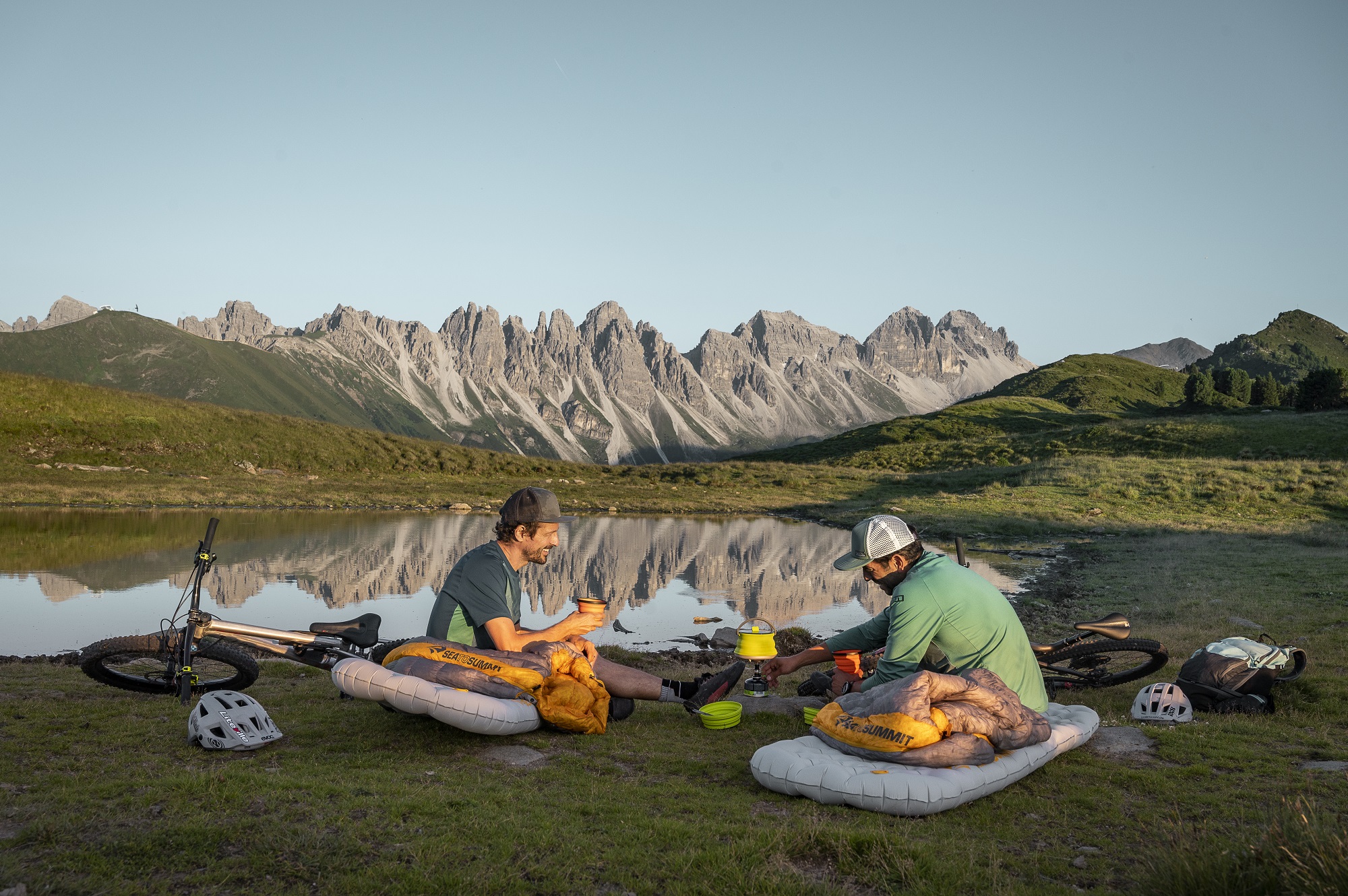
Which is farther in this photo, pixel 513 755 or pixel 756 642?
pixel 756 642

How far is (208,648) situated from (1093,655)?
37.4 feet

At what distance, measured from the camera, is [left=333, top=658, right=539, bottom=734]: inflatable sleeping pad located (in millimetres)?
7680

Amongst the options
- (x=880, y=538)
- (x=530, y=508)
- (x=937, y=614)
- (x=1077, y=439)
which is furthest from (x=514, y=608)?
(x=1077, y=439)

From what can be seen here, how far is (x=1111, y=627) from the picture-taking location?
1055cm

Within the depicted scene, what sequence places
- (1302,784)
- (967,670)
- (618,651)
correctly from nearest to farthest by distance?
(1302,784)
(967,670)
(618,651)

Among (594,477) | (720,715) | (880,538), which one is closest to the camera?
(880,538)

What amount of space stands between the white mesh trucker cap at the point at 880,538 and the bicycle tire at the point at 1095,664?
425 cm

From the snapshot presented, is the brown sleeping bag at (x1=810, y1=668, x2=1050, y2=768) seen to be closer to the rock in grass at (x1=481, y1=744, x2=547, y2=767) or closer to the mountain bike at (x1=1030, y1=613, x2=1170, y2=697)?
the rock in grass at (x1=481, y1=744, x2=547, y2=767)

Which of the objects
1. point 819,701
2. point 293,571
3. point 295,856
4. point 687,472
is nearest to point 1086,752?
point 819,701

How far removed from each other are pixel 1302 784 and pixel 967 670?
9.44 ft

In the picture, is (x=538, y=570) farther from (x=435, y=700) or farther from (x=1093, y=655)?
(x=435, y=700)

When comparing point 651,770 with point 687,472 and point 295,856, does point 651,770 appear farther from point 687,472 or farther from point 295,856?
point 687,472

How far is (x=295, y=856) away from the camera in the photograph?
512 cm

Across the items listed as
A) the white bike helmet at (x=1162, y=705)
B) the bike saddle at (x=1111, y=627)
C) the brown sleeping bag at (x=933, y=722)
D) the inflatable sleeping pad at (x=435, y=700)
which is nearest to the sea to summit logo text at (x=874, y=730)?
the brown sleeping bag at (x=933, y=722)
